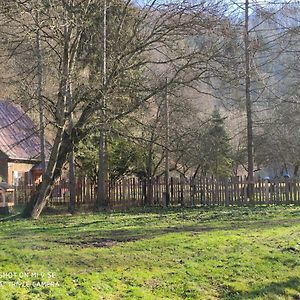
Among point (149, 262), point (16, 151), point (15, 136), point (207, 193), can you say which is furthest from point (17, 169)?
point (149, 262)

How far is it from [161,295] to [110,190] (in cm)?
1669

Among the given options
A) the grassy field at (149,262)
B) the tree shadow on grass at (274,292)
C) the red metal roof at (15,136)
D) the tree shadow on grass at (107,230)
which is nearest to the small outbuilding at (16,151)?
the red metal roof at (15,136)

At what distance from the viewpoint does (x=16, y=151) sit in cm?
3538

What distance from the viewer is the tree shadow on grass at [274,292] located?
922 cm

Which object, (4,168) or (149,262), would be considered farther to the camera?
(4,168)

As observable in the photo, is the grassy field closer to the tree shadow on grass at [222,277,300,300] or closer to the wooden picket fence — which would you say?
the tree shadow on grass at [222,277,300,300]

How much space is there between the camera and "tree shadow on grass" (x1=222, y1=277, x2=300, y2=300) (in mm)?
9216

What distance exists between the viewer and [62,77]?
17.0 m

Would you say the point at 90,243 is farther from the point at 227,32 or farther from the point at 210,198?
the point at 210,198

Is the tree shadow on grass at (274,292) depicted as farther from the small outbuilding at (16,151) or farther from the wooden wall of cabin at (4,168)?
the wooden wall of cabin at (4,168)

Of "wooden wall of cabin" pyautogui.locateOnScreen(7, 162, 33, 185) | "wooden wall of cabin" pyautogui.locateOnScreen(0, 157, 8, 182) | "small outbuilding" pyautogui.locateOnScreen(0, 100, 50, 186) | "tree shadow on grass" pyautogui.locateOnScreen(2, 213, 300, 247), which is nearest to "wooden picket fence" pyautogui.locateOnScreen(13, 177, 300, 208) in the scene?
"tree shadow on grass" pyautogui.locateOnScreen(2, 213, 300, 247)

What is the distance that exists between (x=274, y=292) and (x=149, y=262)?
2.46m

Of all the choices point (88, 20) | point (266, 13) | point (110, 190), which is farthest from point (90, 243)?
point (266, 13)

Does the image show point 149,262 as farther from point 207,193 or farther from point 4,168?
point 4,168
